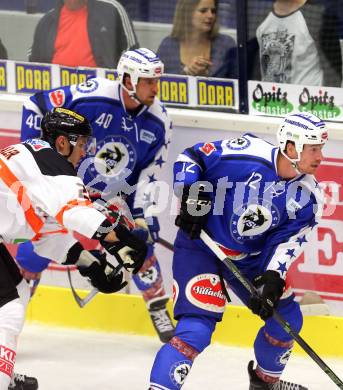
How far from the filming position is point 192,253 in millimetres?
4836

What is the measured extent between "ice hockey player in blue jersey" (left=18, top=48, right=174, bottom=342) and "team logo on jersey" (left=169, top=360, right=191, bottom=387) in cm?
144

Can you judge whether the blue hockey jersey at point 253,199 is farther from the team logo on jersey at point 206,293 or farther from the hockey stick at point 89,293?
the hockey stick at point 89,293

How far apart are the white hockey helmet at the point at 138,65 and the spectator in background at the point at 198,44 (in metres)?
0.37

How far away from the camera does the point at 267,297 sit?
460 cm

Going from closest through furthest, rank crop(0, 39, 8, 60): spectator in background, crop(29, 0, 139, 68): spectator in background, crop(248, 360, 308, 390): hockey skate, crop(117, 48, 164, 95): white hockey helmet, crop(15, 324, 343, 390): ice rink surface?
crop(248, 360, 308, 390): hockey skate, crop(15, 324, 343, 390): ice rink surface, crop(117, 48, 164, 95): white hockey helmet, crop(29, 0, 139, 68): spectator in background, crop(0, 39, 8, 60): spectator in background

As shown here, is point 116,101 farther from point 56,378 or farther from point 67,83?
point 56,378

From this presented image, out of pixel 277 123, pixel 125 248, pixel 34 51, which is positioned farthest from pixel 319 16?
pixel 125 248

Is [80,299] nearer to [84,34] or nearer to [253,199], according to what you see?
[84,34]

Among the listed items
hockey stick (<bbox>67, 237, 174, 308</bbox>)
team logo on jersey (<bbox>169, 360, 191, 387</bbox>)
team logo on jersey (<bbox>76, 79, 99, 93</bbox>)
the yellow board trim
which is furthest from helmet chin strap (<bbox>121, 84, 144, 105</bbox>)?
team logo on jersey (<bbox>169, 360, 191, 387</bbox>)

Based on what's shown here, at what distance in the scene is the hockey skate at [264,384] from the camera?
5.14 meters

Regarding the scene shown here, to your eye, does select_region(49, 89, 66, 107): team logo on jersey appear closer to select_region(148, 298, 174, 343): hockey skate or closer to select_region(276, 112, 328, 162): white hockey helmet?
select_region(148, 298, 174, 343): hockey skate

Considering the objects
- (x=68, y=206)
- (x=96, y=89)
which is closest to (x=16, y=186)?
(x=68, y=206)

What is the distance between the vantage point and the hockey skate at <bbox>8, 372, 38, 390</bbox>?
5145mm

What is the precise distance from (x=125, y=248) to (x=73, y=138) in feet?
1.57
